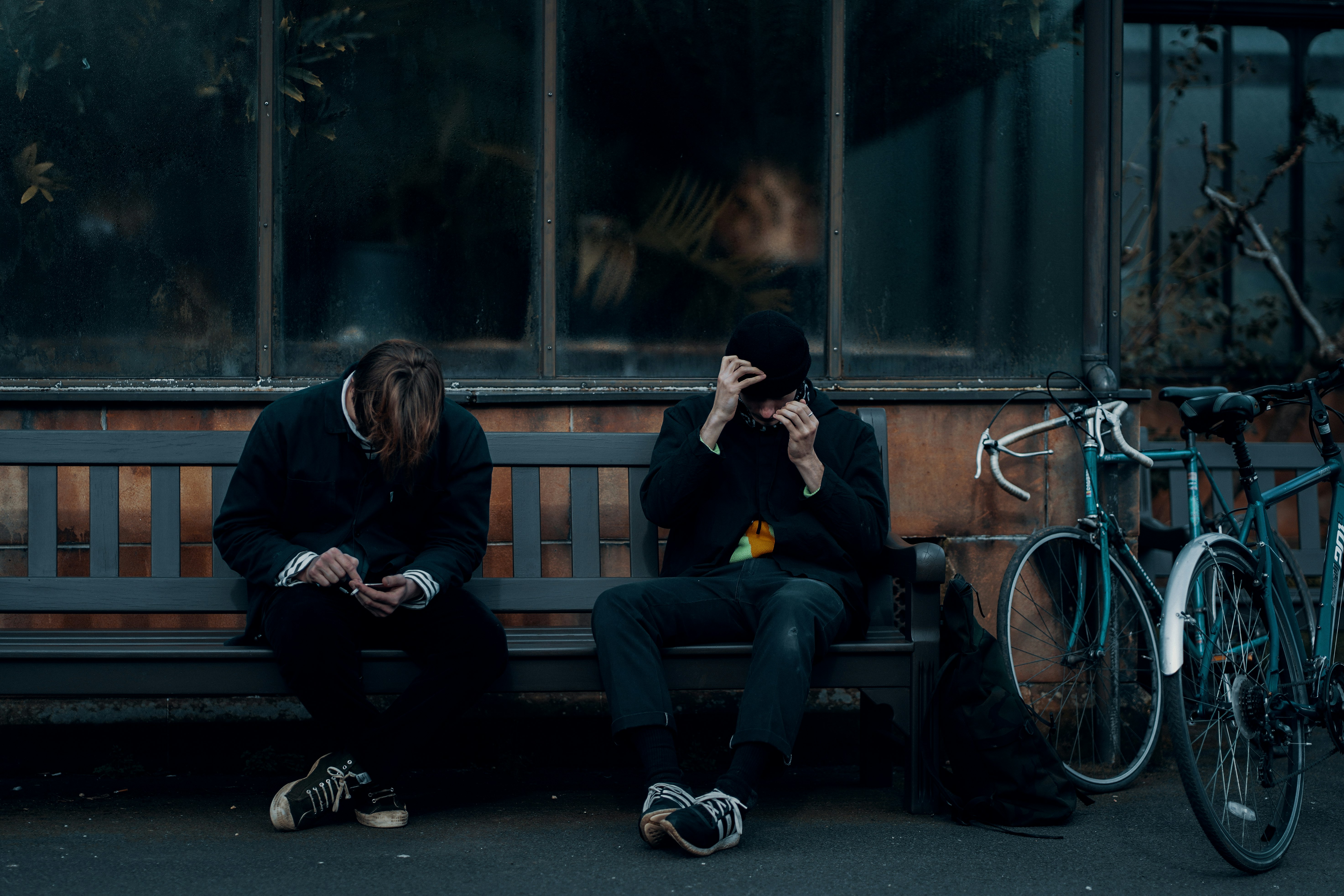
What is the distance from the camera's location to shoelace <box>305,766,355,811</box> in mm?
3430

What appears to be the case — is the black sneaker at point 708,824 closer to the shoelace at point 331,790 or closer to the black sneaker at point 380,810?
the black sneaker at point 380,810

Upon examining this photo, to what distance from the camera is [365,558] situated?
3.62 m

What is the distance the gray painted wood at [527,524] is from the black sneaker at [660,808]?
41.2 inches

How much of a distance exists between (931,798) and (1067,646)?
96 cm

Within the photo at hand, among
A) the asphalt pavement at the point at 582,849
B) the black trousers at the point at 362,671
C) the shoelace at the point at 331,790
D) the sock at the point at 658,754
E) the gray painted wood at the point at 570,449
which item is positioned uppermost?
the gray painted wood at the point at 570,449

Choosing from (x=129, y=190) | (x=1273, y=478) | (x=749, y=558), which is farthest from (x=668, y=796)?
(x=1273, y=478)

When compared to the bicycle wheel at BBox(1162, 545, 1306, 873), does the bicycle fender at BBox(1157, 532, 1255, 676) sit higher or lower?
higher

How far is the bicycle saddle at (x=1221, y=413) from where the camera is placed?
3.57m

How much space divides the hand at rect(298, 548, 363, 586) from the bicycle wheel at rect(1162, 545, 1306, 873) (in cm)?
223

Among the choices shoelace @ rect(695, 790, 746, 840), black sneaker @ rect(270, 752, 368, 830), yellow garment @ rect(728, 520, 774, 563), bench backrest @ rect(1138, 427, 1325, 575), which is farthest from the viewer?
bench backrest @ rect(1138, 427, 1325, 575)

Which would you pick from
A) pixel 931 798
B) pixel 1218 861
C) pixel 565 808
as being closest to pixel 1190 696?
pixel 1218 861

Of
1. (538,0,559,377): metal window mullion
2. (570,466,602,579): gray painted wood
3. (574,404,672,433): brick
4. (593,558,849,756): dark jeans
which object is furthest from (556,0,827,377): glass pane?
(593,558,849,756): dark jeans

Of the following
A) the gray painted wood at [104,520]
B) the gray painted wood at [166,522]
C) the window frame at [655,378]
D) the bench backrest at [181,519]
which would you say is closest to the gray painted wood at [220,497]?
the bench backrest at [181,519]

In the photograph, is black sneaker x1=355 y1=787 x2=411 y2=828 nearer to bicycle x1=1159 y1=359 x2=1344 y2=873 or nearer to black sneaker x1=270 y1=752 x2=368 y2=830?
black sneaker x1=270 y1=752 x2=368 y2=830
